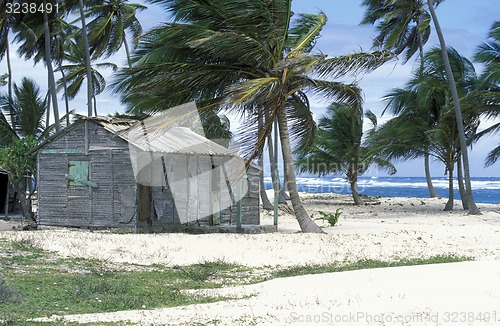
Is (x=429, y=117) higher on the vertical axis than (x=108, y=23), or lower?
lower

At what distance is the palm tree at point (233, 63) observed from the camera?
47.4 ft

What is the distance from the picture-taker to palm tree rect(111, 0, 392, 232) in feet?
47.4

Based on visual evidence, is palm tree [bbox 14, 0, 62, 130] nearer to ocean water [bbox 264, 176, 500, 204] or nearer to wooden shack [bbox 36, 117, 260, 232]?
wooden shack [bbox 36, 117, 260, 232]

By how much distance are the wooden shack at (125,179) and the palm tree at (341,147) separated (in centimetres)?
1322

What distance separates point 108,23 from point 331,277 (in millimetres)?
21296

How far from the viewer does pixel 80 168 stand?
16.5 metres

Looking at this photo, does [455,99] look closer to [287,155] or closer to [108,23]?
[287,155]

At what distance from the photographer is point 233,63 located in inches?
615

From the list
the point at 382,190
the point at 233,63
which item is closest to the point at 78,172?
the point at 233,63

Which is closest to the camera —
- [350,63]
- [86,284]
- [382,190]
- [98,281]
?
[86,284]

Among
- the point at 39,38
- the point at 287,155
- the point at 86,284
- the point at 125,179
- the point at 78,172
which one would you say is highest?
the point at 39,38

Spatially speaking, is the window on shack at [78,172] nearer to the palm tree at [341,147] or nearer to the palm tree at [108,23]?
the palm tree at [108,23]

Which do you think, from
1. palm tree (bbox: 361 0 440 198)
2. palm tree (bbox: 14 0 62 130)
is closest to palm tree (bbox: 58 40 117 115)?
palm tree (bbox: 14 0 62 130)

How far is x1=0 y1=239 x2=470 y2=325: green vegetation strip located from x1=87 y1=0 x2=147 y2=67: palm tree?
53.6 feet
